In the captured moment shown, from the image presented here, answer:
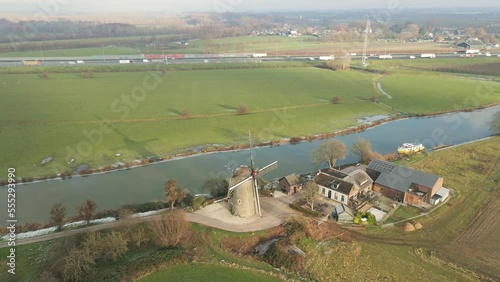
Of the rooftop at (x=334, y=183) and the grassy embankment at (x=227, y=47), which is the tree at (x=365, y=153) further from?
the grassy embankment at (x=227, y=47)

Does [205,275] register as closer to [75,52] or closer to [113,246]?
[113,246]

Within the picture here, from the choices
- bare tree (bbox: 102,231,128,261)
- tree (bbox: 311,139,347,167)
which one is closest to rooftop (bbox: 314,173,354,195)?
tree (bbox: 311,139,347,167)

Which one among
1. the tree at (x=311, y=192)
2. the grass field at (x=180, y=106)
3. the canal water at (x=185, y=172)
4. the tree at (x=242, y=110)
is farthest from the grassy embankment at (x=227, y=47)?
the tree at (x=311, y=192)

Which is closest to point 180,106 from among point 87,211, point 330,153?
point 330,153

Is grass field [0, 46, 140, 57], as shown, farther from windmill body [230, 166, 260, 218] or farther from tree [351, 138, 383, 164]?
windmill body [230, 166, 260, 218]

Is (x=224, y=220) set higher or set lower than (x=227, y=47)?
lower
